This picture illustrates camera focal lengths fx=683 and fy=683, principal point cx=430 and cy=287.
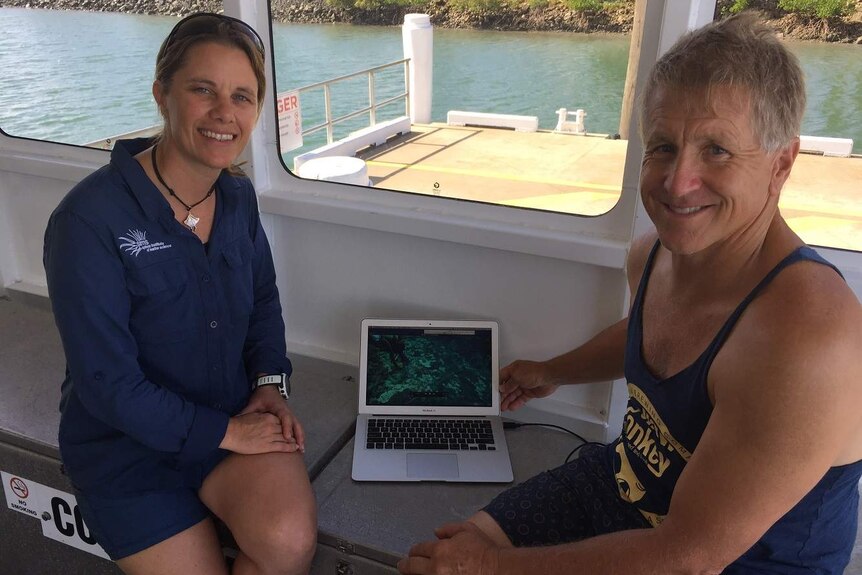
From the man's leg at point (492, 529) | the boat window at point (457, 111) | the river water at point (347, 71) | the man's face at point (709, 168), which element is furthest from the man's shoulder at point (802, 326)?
the boat window at point (457, 111)

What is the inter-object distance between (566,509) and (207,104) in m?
1.12

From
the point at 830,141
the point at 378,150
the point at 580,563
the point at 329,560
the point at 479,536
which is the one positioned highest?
the point at 830,141

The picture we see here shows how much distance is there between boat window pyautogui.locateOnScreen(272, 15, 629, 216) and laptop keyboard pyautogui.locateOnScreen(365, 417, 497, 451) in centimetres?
64

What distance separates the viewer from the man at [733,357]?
89cm

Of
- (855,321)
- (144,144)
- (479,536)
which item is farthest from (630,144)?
(144,144)

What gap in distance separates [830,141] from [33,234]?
2.70 m

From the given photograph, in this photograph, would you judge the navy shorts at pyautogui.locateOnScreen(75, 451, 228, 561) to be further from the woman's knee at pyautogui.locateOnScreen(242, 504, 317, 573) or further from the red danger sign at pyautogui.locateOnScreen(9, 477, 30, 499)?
the red danger sign at pyautogui.locateOnScreen(9, 477, 30, 499)

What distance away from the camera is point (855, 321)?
0.90 meters

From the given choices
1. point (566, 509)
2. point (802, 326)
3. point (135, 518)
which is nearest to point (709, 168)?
point (802, 326)

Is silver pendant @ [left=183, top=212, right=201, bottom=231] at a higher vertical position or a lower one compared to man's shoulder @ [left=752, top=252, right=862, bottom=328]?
lower

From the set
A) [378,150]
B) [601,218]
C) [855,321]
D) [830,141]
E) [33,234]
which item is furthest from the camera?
[33,234]

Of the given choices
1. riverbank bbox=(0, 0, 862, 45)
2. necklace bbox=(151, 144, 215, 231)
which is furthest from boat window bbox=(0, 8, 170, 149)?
necklace bbox=(151, 144, 215, 231)

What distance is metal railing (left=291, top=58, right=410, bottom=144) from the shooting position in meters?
1.88

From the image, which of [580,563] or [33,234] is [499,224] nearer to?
[580,563]
